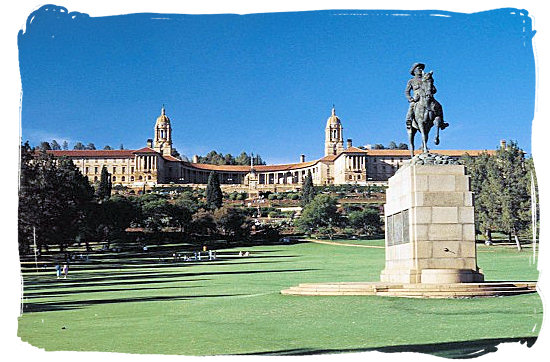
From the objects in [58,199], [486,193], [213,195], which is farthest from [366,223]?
[58,199]

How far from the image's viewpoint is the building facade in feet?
387

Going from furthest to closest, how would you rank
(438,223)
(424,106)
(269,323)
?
1. (424,106)
2. (438,223)
3. (269,323)

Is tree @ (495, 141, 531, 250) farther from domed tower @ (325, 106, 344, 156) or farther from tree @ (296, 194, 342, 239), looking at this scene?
domed tower @ (325, 106, 344, 156)

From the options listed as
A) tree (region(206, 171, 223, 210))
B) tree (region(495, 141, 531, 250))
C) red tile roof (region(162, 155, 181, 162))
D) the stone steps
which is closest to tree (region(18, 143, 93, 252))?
the stone steps

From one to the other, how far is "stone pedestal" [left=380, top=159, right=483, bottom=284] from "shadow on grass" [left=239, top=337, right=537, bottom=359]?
6.48 m

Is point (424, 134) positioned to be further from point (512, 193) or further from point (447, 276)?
point (512, 193)

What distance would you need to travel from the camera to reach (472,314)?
9836mm

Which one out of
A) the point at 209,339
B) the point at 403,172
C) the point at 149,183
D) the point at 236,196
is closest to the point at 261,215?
the point at 236,196

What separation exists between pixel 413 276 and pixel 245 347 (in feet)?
23.0

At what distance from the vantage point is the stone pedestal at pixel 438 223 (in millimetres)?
14141

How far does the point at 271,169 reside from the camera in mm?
140750

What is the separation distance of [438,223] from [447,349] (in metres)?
7.48

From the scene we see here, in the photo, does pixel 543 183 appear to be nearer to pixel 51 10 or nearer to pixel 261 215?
pixel 51 10

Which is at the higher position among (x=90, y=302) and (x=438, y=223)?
(x=438, y=223)
